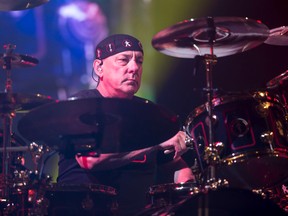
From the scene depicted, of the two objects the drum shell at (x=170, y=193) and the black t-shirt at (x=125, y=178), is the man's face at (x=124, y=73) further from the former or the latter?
the drum shell at (x=170, y=193)

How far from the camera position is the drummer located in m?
3.03

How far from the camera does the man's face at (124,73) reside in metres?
3.62

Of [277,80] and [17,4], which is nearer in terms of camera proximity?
[277,80]

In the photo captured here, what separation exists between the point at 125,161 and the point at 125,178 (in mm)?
221

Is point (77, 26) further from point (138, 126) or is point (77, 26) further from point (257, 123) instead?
Result: point (138, 126)

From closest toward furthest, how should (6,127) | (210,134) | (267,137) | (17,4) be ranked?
(210,134), (6,127), (267,137), (17,4)

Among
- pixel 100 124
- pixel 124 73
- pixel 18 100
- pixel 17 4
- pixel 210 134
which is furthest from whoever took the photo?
pixel 17 4

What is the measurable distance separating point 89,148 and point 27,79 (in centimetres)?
261

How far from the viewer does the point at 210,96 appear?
296cm

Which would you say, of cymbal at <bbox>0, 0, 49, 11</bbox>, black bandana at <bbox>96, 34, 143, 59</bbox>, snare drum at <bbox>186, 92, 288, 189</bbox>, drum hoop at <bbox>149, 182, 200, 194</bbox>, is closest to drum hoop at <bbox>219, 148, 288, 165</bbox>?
snare drum at <bbox>186, 92, 288, 189</bbox>

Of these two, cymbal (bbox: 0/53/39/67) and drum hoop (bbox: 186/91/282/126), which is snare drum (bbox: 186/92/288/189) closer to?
drum hoop (bbox: 186/91/282/126)

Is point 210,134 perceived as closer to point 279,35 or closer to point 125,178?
point 125,178

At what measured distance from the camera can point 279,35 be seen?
12.0 feet

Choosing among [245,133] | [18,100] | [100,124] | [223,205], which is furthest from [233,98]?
[18,100]
